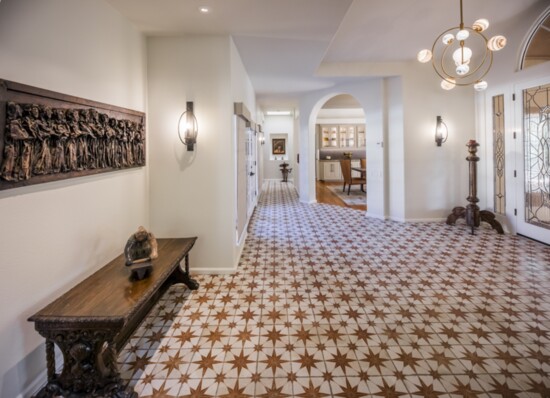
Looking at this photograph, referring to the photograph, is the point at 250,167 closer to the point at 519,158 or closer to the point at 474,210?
the point at 474,210

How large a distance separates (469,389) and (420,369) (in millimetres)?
273

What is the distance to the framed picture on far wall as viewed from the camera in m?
14.0

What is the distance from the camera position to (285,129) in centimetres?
1391

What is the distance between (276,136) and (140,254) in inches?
478

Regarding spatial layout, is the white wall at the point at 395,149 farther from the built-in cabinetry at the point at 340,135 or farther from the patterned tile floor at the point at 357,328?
the built-in cabinetry at the point at 340,135

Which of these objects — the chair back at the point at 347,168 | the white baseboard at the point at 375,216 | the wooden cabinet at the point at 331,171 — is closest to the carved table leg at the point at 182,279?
the white baseboard at the point at 375,216

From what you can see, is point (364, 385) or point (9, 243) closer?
point (9, 243)

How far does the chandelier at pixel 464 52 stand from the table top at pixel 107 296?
354 cm

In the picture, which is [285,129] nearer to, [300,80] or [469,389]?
[300,80]

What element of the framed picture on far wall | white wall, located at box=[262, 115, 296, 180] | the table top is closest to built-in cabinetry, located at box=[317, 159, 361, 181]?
white wall, located at box=[262, 115, 296, 180]

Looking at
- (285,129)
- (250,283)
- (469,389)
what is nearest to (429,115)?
(250,283)

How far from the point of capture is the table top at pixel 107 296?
1.69 m

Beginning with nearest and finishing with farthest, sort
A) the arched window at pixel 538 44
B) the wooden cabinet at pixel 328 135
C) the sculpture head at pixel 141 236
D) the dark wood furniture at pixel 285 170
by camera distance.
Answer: the sculpture head at pixel 141 236 → the arched window at pixel 538 44 → the dark wood furniture at pixel 285 170 → the wooden cabinet at pixel 328 135

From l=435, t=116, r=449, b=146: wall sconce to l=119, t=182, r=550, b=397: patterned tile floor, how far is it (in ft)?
7.61
